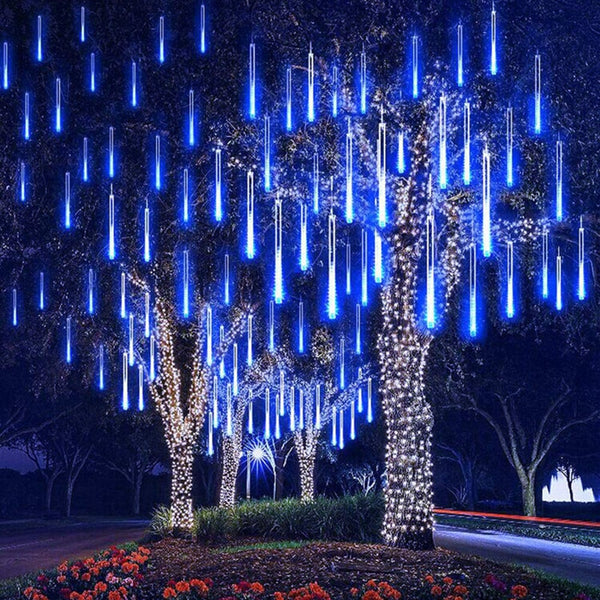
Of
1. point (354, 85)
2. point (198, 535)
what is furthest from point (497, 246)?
point (198, 535)

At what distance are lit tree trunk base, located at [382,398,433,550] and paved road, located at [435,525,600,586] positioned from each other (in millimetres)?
2536

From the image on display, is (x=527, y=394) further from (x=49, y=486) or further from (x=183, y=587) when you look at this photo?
(x=183, y=587)

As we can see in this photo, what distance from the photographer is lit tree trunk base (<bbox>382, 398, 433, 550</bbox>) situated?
15312 millimetres

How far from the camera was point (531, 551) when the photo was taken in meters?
22.5

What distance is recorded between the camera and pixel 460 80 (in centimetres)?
1477

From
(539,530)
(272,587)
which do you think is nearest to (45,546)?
(539,530)

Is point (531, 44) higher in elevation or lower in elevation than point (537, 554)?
higher

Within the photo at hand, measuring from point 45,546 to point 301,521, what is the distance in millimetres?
11701

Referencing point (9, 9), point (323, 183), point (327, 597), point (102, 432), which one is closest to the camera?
point (327, 597)

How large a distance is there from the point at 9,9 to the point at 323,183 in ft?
20.3

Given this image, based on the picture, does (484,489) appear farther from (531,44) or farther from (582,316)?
(531,44)

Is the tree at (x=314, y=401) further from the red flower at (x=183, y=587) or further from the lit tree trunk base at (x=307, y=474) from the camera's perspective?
the red flower at (x=183, y=587)

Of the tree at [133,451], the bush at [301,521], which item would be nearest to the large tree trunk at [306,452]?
the tree at [133,451]

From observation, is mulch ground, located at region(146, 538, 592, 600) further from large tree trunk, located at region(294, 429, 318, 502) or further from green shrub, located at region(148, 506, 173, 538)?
large tree trunk, located at region(294, 429, 318, 502)
